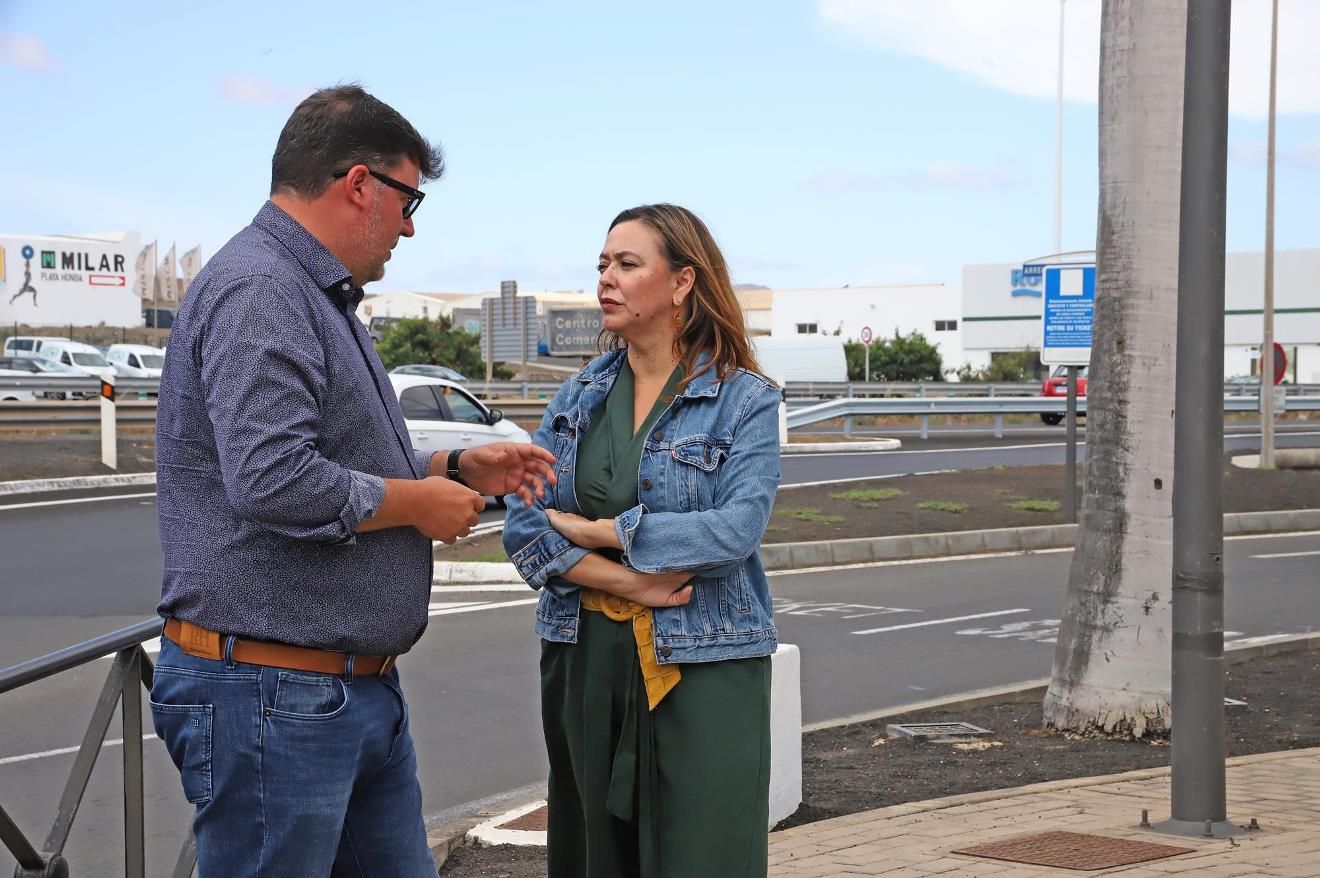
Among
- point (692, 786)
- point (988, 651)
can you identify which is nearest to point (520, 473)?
point (692, 786)

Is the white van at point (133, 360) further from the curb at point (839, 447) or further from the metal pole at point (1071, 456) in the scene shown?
the metal pole at point (1071, 456)

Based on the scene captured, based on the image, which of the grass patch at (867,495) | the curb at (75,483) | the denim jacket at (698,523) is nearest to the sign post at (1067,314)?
the grass patch at (867,495)

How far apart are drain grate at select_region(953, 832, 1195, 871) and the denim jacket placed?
6.70ft

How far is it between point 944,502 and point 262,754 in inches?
634

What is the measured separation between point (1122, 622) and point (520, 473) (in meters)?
4.92

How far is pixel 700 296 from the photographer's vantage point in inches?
152

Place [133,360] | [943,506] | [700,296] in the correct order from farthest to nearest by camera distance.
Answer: [133,360] < [943,506] < [700,296]

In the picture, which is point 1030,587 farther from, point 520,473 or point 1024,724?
point 520,473

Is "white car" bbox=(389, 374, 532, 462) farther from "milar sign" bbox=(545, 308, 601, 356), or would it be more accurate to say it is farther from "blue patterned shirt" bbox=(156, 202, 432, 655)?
"milar sign" bbox=(545, 308, 601, 356)

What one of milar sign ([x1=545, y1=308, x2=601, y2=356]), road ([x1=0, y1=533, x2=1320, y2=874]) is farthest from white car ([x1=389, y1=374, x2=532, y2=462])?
milar sign ([x1=545, y1=308, x2=601, y2=356])

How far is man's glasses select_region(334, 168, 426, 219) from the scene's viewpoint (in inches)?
116

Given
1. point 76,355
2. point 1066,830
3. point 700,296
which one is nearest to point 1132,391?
point 1066,830

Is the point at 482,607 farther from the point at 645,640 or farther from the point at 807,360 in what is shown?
the point at 807,360

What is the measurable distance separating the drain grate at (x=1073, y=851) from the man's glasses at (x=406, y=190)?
11.0 ft
